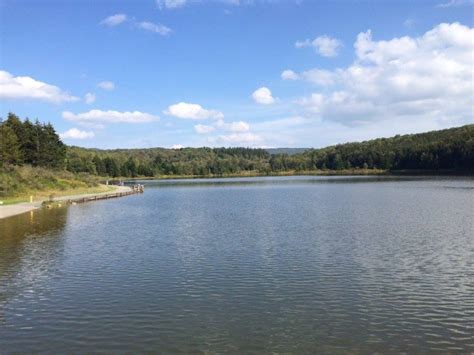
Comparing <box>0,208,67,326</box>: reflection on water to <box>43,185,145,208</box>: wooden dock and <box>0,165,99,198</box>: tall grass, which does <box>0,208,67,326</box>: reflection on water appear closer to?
<box>43,185,145,208</box>: wooden dock

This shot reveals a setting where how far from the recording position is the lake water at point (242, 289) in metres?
11.7

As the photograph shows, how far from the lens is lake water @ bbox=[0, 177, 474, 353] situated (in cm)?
1168

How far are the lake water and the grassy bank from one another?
102 ft

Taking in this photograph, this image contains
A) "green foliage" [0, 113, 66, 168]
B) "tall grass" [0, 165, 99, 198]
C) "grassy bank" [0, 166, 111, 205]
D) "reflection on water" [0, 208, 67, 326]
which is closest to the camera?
"reflection on water" [0, 208, 67, 326]

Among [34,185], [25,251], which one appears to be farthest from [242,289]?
[34,185]

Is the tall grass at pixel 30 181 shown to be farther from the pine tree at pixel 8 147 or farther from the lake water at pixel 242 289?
the lake water at pixel 242 289

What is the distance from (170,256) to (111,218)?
20.7 metres

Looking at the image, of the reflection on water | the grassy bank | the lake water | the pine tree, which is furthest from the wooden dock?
the lake water

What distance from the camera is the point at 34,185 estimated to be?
220ft

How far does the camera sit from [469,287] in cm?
1592

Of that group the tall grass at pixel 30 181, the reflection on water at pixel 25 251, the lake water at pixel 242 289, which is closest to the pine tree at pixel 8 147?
the tall grass at pixel 30 181

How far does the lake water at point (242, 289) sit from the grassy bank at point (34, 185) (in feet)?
102

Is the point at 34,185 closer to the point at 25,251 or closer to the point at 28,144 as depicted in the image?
the point at 28,144

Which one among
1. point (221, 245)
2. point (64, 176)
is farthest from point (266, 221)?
point (64, 176)
